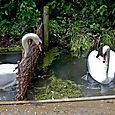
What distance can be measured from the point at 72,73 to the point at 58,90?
0.91 meters

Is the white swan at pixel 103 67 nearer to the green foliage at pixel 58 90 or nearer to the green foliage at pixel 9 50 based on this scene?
the green foliage at pixel 58 90

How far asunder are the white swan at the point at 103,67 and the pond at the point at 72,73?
0.15m

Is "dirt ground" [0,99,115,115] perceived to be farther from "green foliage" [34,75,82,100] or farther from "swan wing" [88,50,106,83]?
"swan wing" [88,50,106,83]

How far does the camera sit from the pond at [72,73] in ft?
23.1

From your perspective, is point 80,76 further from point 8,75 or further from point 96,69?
point 8,75

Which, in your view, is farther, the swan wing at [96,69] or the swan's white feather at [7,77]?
the swan wing at [96,69]

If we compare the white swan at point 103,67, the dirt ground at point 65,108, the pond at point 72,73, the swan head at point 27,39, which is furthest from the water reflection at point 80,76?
the swan head at point 27,39

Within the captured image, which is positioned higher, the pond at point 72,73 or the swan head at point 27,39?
the swan head at point 27,39

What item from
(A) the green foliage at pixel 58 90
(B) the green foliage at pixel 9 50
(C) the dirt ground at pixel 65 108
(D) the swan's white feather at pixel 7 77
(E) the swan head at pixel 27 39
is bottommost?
(C) the dirt ground at pixel 65 108

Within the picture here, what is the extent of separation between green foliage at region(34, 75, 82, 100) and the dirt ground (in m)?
0.49

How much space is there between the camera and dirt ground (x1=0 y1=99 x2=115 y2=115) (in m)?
6.12

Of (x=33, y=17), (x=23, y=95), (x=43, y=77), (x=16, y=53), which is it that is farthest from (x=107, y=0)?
(x=23, y=95)

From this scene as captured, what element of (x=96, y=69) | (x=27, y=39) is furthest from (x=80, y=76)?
(x=27, y=39)

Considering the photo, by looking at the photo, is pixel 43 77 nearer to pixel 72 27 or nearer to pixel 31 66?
pixel 31 66
